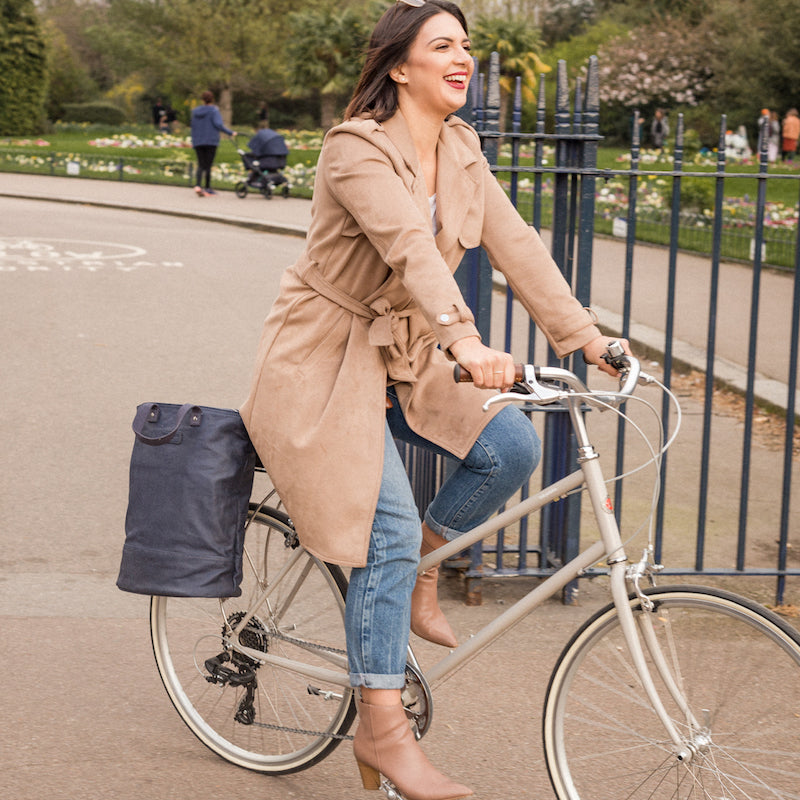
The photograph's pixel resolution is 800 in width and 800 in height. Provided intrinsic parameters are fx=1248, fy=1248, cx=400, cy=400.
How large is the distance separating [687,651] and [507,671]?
123 centimetres

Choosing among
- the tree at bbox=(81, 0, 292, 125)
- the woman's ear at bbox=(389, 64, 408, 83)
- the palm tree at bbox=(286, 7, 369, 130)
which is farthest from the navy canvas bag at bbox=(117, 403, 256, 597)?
the tree at bbox=(81, 0, 292, 125)

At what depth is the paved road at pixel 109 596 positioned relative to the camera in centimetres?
325

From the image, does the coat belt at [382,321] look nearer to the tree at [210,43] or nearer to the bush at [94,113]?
the tree at [210,43]

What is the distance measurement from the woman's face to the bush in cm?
5876

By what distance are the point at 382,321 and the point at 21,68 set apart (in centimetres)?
→ 4719

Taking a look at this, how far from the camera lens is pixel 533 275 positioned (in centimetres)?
310

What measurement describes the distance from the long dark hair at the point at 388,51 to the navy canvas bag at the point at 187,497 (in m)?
0.80

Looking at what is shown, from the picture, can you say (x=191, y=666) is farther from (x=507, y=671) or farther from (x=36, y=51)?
(x=36, y=51)

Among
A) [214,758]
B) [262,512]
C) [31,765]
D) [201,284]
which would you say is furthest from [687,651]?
[201,284]

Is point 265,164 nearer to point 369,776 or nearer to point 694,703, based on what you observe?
point 369,776

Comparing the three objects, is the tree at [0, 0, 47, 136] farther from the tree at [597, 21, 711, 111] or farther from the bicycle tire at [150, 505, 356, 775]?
the bicycle tire at [150, 505, 356, 775]

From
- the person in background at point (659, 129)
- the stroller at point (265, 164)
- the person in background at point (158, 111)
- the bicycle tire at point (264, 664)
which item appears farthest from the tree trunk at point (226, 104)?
the bicycle tire at point (264, 664)

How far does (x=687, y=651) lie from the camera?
2.72m

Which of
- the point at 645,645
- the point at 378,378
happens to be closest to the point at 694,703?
the point at 645,645
